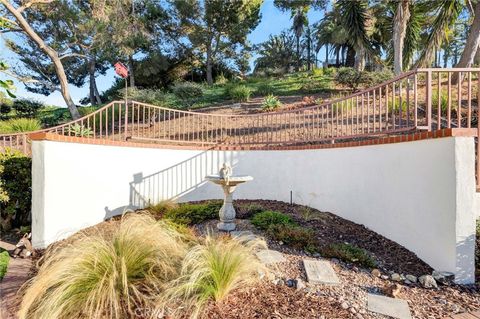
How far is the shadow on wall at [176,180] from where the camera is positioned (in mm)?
5218

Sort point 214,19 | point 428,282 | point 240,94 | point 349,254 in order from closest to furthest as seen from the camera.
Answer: point 428,282
point 349,254
point 240,94
point 214,19

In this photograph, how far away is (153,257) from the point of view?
2479 mm

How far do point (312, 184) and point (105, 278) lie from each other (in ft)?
12.8

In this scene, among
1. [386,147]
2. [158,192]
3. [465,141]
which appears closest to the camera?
[465,141]

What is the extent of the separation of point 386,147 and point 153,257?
3.15 m

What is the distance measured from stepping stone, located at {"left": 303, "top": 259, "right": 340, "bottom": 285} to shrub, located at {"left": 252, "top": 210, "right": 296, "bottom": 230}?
0.95 meters

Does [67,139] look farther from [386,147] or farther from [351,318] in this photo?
[386,147]

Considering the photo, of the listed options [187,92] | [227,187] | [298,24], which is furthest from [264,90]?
[298,24]

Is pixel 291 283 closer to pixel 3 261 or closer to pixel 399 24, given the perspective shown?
pixel 3 261

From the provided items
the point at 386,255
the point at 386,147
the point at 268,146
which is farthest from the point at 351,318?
the point at 268,146

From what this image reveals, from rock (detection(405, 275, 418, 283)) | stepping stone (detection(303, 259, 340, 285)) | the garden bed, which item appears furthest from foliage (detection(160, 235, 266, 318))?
rock (detection(405, 275, 418, 283))

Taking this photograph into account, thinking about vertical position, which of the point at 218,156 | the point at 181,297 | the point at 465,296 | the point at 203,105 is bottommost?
the point at 465,296

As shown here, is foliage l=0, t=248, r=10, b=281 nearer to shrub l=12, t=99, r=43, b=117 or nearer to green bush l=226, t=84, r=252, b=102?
green bush l=226, t=84, r=252, b=102

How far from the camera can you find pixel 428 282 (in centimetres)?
271
